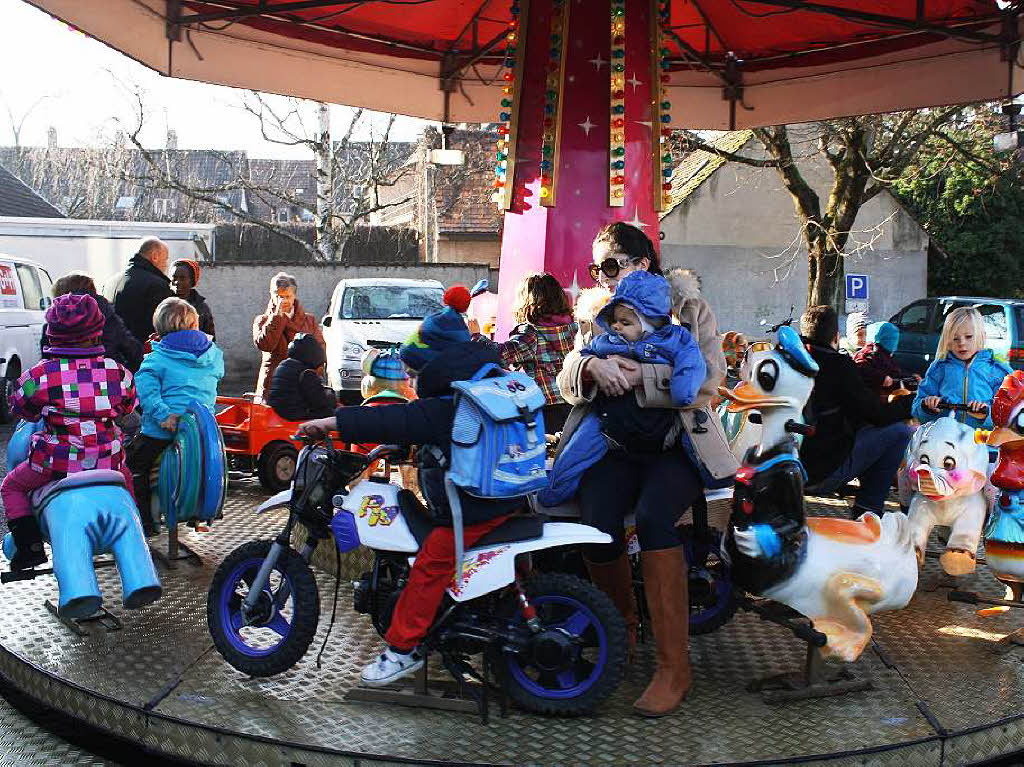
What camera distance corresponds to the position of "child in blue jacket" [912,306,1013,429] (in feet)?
25.4

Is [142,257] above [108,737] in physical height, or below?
above

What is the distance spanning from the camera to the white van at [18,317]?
16781 millimetres

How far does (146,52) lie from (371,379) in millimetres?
3801

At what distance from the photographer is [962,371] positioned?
7.79 metres

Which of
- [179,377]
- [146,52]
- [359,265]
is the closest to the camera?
[179,377]

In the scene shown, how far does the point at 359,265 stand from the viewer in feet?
86.5

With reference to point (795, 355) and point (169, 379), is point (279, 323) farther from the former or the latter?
point (795, 355)

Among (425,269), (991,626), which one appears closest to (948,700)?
(991,626)

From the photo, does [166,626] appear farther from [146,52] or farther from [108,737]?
[146,52]

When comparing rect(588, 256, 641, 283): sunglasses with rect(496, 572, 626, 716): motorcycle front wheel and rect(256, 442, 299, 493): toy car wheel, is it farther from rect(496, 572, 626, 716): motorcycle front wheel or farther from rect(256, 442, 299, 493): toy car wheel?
rect(256, 442, 299, 493): toy car wheel

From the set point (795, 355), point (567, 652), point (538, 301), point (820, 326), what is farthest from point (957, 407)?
point (567, 652)

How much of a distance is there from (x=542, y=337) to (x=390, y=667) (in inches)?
107

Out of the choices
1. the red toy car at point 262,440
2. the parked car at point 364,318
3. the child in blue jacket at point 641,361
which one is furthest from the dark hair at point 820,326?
the parked car at point 364,318

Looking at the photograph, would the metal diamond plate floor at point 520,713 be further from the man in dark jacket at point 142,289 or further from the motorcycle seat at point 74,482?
the man in dark jacket at point 142,289
